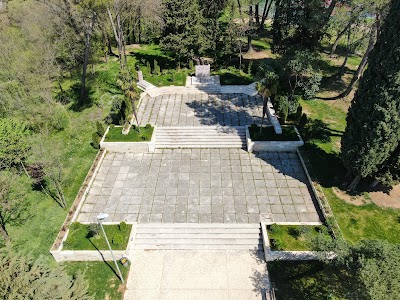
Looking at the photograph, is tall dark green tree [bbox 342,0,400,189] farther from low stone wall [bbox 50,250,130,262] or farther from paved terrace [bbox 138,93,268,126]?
low stone wall [bbox 50,250,130,262]

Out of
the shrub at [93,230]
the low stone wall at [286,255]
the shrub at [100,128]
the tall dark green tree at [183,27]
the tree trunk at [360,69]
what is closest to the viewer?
the low stone wall at [286,255]

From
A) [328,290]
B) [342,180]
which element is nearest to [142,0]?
[342,180]

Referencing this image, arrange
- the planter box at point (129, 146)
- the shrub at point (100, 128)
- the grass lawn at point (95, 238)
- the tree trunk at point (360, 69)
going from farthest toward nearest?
the shrub at point (100, 128), the tree trunk at point (360, 69), the planter box at point (129, 146), the grass lawn at point (95, 238)

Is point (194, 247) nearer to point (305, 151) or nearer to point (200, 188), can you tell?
point (200, 188)

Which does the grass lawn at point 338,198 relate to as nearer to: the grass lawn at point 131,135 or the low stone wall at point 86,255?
the grass lawn at point 131,135

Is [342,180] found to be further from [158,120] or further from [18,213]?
[18,213]

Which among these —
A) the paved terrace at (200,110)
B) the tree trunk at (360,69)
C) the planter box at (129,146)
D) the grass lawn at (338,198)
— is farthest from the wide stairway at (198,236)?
the tree trunk at (360,69)
